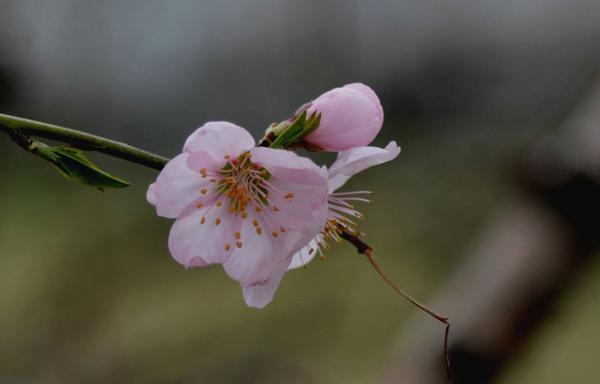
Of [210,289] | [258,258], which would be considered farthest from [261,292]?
[210,289]

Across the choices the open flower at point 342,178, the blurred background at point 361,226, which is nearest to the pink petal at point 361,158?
the open flower at point 342,178

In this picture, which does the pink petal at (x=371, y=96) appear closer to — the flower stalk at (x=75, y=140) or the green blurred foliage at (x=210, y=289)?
the flower stalk at (x=75, y=140)

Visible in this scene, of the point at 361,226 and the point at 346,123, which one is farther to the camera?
the point at 361,226

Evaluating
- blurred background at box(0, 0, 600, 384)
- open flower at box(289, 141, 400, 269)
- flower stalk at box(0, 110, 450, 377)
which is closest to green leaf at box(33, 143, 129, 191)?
flower stalk at box(0, 110, 450, 377)

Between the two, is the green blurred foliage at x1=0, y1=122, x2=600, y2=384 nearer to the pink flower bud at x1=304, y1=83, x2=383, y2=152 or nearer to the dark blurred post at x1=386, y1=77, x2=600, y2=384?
the dark blurred post at x1=386, y1=77, x2=600, y2=384

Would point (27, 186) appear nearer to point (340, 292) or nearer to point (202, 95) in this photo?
point (202, 95)

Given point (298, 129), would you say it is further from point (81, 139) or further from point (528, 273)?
point (528, 273)
